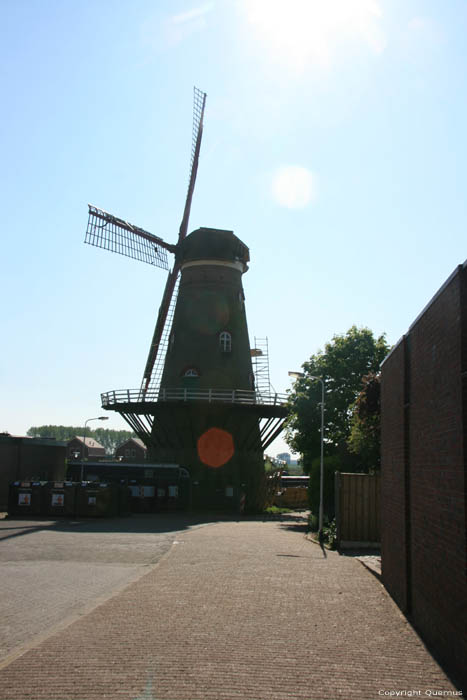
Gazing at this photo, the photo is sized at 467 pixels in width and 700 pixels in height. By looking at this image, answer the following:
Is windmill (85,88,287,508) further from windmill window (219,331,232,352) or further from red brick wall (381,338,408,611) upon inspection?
red brick wall (381,338,408,611)

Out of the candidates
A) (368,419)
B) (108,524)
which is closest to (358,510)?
(368,419)

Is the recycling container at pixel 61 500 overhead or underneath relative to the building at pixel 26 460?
underneath

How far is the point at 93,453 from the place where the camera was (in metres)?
106

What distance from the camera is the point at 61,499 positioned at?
2792 cm

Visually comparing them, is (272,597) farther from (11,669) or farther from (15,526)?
(15,526)

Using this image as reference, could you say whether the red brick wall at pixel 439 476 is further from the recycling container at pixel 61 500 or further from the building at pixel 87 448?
the building at pixel 87 448

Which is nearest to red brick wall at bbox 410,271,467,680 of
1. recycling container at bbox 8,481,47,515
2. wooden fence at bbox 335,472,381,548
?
wooden fence at bbox 335,472,381,548

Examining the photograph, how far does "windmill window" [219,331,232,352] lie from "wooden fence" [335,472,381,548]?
1933 centimetres

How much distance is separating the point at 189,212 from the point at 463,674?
123 ft

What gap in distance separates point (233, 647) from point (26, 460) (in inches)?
1236

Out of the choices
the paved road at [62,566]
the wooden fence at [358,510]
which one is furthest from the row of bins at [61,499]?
the wooden fence at [358,510]

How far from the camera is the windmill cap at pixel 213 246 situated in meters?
38.1

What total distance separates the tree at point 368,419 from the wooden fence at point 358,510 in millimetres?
1586

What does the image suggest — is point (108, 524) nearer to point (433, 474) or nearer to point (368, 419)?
point (368, 419)
